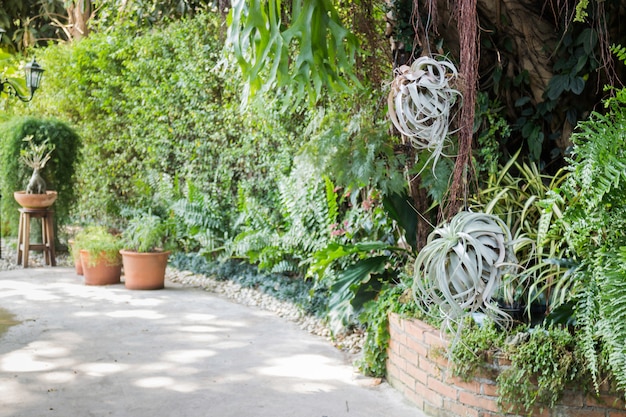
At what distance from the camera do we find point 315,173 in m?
4.54

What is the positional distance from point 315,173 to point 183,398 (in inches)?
63.3

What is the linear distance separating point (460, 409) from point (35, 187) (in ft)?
19.9

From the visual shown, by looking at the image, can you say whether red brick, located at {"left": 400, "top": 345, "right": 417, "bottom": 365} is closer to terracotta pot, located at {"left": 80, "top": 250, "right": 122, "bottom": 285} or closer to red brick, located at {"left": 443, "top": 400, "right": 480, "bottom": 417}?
red brick, located at {"left": 443, "top": 400, "right": 480, "bottom": 417}

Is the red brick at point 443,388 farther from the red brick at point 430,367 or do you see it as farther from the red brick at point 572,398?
the red brick at point 572,398

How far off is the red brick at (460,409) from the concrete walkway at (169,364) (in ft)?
0.68

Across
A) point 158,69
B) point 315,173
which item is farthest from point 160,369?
point 158,69

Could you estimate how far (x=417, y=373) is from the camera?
152 inches

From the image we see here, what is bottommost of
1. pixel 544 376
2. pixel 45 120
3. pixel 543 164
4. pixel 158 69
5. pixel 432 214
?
pixel 544 376

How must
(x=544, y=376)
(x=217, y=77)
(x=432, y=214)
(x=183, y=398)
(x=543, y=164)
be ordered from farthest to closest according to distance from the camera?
(x=217, y=77)
(x=432, y=214)
(x=543, y=164)
(x=183, y=398)
(x=544, y=376)

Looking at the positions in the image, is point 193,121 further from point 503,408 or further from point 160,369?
point 503,408

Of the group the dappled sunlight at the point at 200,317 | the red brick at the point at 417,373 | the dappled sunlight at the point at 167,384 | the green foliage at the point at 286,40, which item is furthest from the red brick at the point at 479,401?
the dappled sunlight at the point at 200,317

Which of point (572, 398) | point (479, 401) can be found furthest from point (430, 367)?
point (572, 398)

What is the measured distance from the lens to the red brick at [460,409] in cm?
348

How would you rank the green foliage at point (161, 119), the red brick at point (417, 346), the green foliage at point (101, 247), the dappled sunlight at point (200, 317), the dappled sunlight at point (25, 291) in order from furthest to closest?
the green foliage at point (161, 119) < the green foliage at point (101, 247) < the dappled sunlight at point (25, 291) < the dappled sunlight at point (200, 317) < the red brick at point (417, 346)
